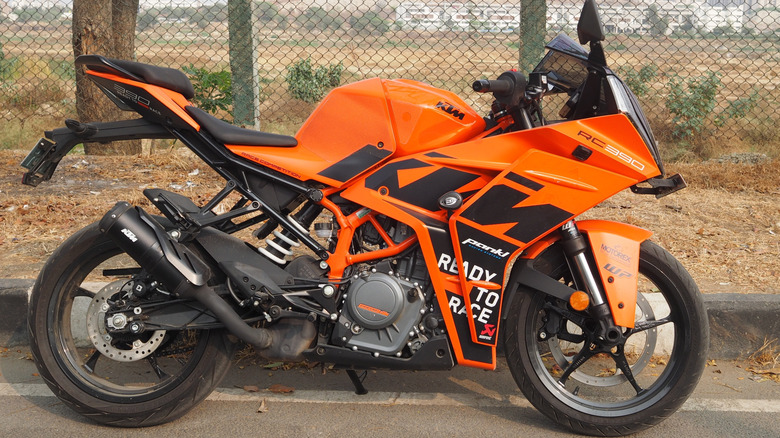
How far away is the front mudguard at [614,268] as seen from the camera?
10.2 feet

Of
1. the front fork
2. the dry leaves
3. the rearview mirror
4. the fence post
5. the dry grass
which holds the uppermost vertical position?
the rearview mirror

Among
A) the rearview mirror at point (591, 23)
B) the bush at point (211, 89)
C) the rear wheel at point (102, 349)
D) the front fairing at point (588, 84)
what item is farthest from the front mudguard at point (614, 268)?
the bush at point (211, 89)

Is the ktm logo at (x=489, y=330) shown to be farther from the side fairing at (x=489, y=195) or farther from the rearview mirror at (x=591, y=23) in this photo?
the rearview mirror at (x=591, y=23)

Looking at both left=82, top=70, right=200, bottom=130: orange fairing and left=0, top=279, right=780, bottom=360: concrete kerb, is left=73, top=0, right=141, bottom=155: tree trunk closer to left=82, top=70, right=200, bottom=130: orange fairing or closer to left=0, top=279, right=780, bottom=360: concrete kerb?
left=82, top=70, right=200, bottom=130: orange fairing

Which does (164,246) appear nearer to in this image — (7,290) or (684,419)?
(7,290)

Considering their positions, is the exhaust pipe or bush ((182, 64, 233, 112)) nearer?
the exhaust pipe

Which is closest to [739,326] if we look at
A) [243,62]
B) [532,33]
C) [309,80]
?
[532,33]

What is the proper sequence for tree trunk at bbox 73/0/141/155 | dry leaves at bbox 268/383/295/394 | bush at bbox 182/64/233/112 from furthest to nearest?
tree trunk at bbox 73/0/141/155, bush at bbox 182/64/233/112, dry leaves at bbox 268/383/295/394

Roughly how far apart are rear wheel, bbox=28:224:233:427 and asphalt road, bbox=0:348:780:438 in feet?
0.36

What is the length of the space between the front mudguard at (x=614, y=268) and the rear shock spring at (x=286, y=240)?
929mm

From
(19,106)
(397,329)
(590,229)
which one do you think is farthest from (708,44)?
(19,106)

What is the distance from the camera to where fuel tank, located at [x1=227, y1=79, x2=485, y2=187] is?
3076mm

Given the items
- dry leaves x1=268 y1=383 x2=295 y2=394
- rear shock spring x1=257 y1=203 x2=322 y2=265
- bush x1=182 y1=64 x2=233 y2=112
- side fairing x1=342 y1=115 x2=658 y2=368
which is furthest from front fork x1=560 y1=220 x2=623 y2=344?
bush x1=182 y1=64 x2=233 y2=112

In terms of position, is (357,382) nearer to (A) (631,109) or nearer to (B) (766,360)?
(A) (631,109)
